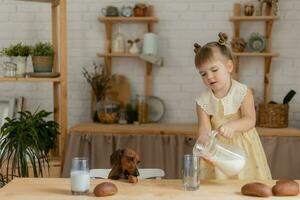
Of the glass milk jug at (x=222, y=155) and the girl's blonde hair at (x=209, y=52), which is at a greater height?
the girl's blonde hair at (x=209, y=52)

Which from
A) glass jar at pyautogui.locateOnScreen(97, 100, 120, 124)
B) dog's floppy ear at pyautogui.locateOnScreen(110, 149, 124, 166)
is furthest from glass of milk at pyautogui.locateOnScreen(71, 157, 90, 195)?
glass jar at pyautogui.locateOnScreen(97, 100, 120, 124)

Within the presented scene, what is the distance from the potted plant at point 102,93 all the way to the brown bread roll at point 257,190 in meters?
2.20

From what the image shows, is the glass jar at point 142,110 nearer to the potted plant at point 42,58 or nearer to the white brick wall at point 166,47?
the white brick wall at point 166,47

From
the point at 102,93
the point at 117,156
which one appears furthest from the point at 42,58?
the point at 117,156

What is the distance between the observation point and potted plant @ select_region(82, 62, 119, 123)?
389 centimetres

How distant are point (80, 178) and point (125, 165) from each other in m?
0.25

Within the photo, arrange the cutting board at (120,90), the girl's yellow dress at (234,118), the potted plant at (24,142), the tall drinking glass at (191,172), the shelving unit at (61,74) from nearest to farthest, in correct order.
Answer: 1. the tall drinking glass at (191,172)
2. the girl's yellow dress at (234,118)
3. the potted plant at (24,142)
4. the shelving unit at (61,74)
5. the cutting board at (120,90)

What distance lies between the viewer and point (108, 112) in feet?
12.8

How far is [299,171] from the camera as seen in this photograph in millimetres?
3578

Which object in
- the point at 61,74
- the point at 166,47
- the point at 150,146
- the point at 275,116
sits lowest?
the point at 150,146

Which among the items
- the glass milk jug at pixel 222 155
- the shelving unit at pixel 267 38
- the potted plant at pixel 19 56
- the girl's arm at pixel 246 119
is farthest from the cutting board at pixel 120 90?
the glass milk jug at pixel 222 155

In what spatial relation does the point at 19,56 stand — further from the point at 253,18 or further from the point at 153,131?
the point at 253,18

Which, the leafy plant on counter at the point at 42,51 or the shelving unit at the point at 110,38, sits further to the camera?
the shelving unit at the point at 110,38

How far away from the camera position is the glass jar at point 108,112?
3881 millimetres
